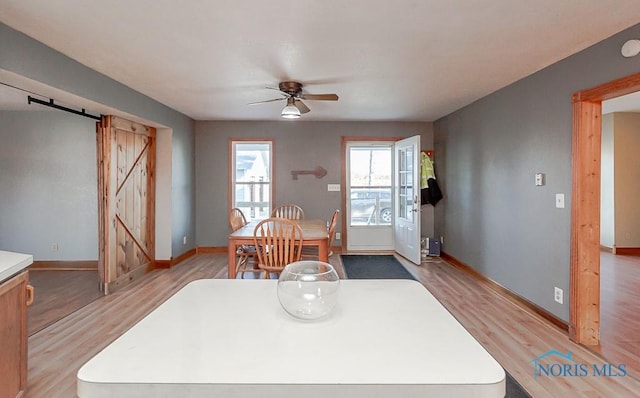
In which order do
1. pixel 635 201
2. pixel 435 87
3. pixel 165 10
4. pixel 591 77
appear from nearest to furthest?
1. pixel 165 10
2. pixel 591 77
3. pixel 435 87
4. pixel 635 201

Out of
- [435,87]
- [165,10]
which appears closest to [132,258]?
[165,10]

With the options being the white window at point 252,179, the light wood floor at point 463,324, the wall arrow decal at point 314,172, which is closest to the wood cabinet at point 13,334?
the light wood floor at point 463,324

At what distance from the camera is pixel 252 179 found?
620cm

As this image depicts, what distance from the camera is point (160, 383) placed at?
682 mm

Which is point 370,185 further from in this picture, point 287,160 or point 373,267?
point 373,267

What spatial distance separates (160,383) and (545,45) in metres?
3.31

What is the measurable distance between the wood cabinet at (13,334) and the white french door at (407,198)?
4465 mm

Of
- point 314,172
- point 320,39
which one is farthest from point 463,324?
point 314,172

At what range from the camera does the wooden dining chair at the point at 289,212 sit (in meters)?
5.33

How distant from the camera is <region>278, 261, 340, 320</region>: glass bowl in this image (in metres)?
1.00

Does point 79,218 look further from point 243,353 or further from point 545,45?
point 545,45

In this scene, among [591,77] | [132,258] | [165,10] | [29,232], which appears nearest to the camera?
[165,10]

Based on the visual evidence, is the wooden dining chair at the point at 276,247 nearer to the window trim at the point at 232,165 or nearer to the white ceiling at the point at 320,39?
the white ceiling at the point at 320,39

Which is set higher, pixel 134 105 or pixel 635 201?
pixel 134 105
